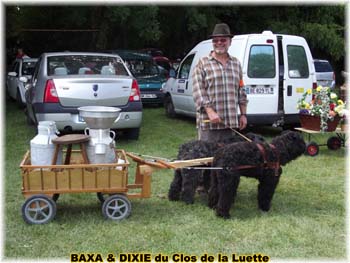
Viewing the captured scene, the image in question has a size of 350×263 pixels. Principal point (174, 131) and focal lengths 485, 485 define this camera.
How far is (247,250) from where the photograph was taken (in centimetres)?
426

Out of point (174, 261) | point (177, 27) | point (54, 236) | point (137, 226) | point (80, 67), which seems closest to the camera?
point (174, 261)

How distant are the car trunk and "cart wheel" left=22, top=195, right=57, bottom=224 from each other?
11.8 ft

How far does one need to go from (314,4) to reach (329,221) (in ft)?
62.9

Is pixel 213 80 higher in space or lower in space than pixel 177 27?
lower

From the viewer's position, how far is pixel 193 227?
15.7ft

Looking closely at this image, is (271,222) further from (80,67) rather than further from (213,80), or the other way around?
(80,67)

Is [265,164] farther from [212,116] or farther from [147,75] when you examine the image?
[147,75]

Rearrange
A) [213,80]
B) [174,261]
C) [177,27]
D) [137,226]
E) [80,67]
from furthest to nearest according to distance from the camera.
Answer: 1. [177,27]
2. [80,67]
3. [213,80]
4. [137,226]
5. [174,261]

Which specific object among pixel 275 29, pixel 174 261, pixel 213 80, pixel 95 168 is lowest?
pixel 174 261

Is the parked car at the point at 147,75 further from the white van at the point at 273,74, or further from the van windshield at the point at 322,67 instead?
the van windshield at the point at 322,67

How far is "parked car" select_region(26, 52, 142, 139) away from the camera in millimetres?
8141

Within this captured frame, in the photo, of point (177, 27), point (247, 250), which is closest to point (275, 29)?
point (177, 27)

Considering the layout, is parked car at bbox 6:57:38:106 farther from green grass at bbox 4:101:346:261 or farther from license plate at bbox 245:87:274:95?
green grass at bbox 4:101:346:261

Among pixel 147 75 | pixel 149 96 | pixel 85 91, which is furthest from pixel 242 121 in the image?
pixel 147 75
